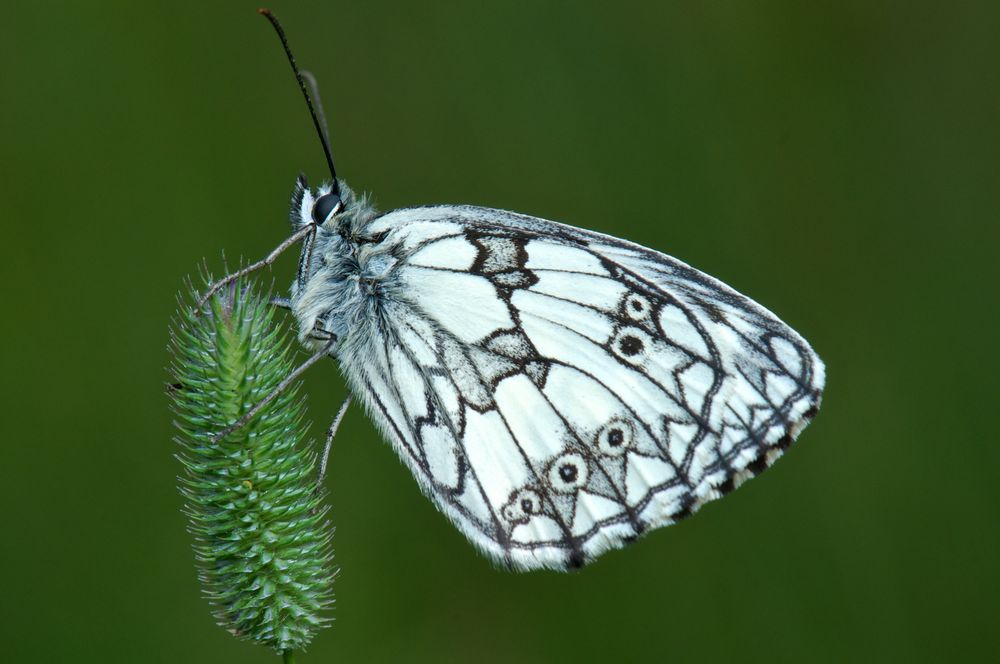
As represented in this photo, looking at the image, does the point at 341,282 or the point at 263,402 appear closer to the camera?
the point at 263,402

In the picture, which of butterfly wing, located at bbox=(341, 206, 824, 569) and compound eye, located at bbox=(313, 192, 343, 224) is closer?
butterfly wing, located at bbox=(341, 206, 824, 569)

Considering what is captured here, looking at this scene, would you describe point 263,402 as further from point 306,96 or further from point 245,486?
point 306,96

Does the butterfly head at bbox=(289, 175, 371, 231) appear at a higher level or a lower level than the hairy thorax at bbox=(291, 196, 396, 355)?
higher

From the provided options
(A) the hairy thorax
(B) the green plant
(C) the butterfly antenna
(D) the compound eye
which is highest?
(C) the butterfly antenna

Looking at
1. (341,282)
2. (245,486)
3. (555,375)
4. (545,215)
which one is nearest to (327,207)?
(341,282)

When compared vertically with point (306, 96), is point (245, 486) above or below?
below

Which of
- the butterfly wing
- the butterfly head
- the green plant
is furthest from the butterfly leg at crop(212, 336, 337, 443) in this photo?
the butterfly head

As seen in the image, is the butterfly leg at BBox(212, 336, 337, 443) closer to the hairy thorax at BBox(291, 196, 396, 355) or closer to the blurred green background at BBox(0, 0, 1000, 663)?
the hairy thorax at BBox(291, 196, 396, 355)
